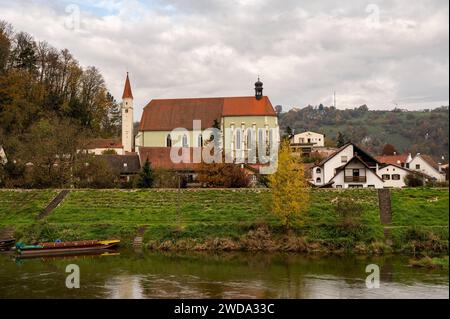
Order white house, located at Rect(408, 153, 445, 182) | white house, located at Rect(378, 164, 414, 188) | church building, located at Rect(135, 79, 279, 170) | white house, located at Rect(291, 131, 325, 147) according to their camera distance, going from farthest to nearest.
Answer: white house, located at Rect(291, 131, 325, 147) < church building, located at Rect(135, 79, 279, 170) < white house, located at Rect(408, 153, 445, 182) < white house, located at Rect(378, 164, 414, 188)

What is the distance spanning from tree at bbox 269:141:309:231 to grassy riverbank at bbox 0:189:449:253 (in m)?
1.48

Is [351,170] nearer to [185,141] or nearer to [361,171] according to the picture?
[361,171]

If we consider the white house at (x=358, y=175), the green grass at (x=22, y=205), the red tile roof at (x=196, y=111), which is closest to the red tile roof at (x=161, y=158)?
the red tile roof at (x=196, y=111)

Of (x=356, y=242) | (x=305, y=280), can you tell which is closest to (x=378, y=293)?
(x=305, y=280)

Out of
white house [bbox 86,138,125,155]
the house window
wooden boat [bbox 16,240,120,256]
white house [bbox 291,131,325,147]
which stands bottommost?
wooden boat [bbox 16,240,120,256]

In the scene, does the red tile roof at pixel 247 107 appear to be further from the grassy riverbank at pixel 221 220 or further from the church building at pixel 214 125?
the grassy riverbank at pixel 221 220

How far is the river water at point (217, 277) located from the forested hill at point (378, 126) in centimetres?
4788

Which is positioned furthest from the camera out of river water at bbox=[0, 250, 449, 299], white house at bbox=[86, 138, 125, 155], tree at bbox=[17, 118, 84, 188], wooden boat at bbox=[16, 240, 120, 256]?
white house at bbox=[86, 138, 125, 155]

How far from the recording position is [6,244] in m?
40.0

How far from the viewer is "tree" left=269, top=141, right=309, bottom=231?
127 feet

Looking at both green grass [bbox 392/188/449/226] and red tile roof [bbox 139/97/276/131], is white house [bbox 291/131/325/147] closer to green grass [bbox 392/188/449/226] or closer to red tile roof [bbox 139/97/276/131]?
red tile roof [bbox 139/97/276/131]

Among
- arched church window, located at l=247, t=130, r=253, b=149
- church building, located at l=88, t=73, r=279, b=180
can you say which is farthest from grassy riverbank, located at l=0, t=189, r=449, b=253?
arched church window, located at l=247, t=130, r=253, b=149

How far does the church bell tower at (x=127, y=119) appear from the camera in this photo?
82.0 m
